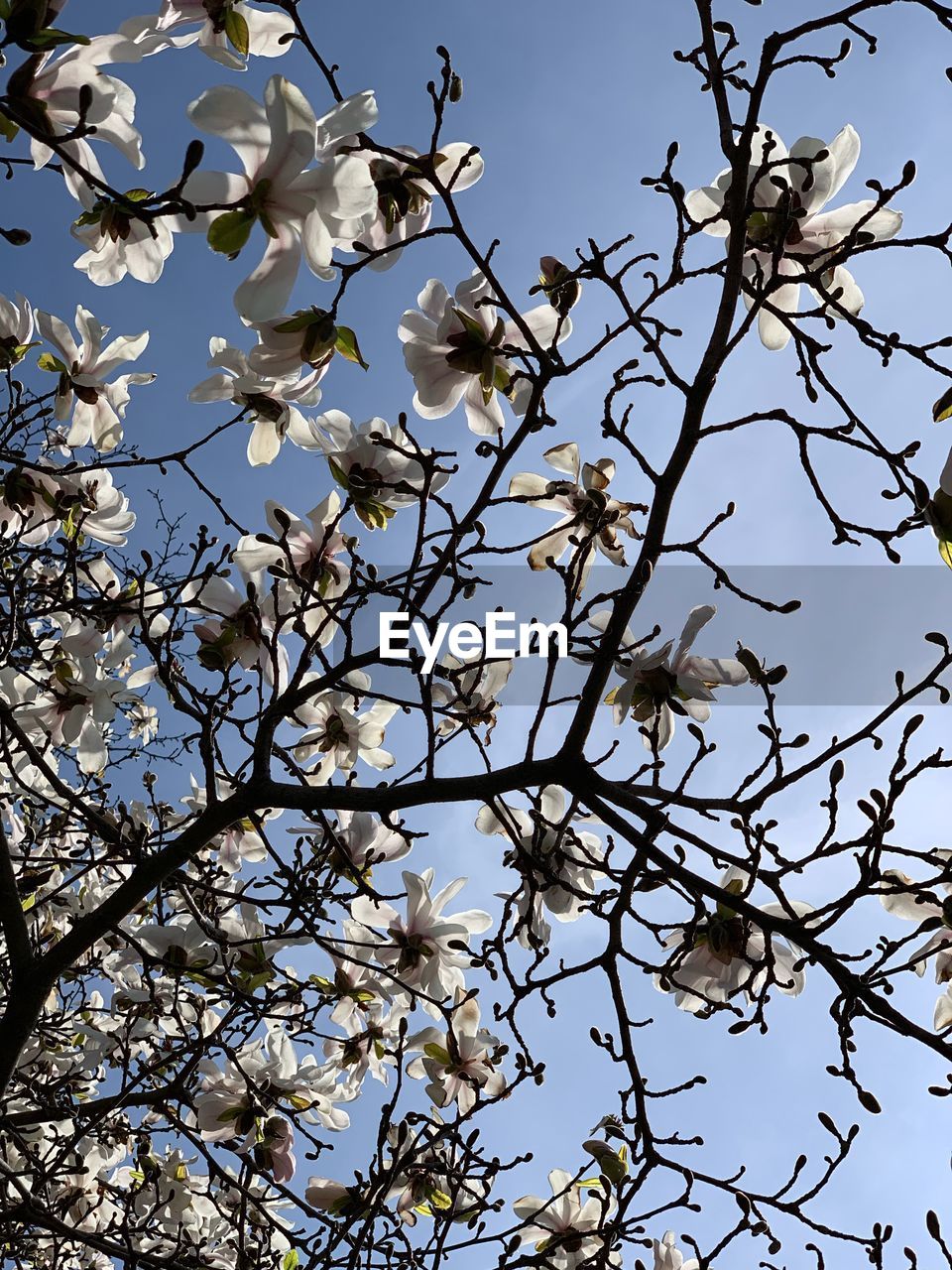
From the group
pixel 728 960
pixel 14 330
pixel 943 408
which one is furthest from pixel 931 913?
pixel 14 330

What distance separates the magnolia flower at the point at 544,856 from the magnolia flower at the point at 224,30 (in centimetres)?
146

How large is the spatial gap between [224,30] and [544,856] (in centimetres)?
168

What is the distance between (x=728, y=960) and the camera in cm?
187

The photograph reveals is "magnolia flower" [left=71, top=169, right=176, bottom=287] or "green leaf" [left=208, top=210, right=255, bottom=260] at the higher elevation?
"magnolia flower" [left=71, top=169, right=176, bottom=287]

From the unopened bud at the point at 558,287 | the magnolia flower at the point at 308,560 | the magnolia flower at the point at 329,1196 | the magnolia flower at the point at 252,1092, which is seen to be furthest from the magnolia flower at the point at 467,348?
the magnolia flower at the point at 329,1196

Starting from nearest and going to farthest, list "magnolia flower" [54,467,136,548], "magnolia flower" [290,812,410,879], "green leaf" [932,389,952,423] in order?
1. "green leaf" [932,389,952,423]
2. "magnolia flower" [290,812,410,879]
3. "magnolia flower" [54,467,136,548]

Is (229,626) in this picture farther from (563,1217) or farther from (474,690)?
(563,1217)

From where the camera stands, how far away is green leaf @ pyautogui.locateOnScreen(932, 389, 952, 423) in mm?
1621

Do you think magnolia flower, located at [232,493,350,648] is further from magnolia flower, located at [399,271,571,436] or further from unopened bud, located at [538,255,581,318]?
unopened bud, located at [538,255,581,318]

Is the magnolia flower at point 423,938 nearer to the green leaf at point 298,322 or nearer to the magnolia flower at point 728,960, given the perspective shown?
the magnolia flower at point 728,960

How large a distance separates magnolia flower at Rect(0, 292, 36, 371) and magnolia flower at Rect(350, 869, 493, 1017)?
1.60 meters

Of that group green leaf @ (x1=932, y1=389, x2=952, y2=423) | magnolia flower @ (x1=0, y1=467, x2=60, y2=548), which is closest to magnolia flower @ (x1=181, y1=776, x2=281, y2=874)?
magnolia flower @ (x1=0, y1=467, x2=60, y2=548)

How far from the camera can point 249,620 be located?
2.21m

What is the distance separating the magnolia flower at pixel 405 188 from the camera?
1.78 meters
